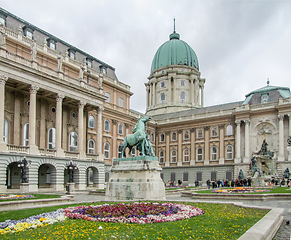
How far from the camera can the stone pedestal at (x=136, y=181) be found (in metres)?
22.0

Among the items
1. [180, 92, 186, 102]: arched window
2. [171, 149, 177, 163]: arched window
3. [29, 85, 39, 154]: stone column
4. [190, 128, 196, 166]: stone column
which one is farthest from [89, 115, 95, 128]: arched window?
[180, 92, 186, 102]: arched window

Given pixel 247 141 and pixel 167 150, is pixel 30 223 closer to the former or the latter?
pixel 247 141

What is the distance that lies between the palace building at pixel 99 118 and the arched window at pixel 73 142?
16 cm

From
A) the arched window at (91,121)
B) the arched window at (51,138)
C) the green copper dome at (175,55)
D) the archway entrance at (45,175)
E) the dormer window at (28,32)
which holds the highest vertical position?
the green copper dome at (175,55)

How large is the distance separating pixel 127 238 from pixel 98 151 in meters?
39.4

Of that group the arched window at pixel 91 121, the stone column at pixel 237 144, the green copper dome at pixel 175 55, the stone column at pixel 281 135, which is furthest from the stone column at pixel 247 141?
the green copper dome at pixel 175 55

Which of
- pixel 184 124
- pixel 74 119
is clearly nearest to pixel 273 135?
pixel 184 124

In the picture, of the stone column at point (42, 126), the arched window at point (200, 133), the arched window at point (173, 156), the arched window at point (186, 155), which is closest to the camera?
the stone column at point (42, 126)

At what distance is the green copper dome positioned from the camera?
3541 inches

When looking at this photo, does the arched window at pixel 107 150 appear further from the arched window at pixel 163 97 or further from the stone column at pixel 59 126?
the arched window at pixel 163 97

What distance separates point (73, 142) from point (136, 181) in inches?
1089

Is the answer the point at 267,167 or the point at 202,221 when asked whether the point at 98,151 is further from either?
the point at 202,221

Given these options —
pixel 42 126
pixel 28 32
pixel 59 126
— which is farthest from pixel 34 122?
pixel 28 32

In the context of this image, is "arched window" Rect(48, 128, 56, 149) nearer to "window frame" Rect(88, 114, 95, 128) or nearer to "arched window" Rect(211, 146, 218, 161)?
"window frame" Rect(88, 114, 95, 128)
